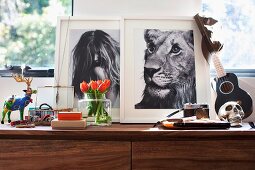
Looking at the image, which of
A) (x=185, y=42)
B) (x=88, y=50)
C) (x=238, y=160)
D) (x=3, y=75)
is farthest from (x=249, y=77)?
(x=3, y=75)

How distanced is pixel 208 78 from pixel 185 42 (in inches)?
9.1

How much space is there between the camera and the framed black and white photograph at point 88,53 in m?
1.34

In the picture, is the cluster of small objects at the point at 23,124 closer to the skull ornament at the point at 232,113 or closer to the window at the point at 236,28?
the skull ornament at the point at 232,113

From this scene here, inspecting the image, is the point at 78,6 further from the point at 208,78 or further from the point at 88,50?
the point at 208,78

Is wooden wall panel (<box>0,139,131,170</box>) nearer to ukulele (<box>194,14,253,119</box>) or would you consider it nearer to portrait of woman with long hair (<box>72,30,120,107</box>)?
portrait of woman with long hair (<box>72,30,120,107</box>)

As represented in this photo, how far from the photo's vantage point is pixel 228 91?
1324mm

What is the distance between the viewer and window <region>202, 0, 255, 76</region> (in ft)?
5.06

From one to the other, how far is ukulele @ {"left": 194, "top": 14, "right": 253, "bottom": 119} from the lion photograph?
74mm

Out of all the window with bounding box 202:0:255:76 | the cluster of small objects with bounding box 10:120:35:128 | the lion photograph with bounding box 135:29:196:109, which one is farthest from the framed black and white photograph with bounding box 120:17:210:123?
the cluster of small objects with bounding box 10:120:35:128

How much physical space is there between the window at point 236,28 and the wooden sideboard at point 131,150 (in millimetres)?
725

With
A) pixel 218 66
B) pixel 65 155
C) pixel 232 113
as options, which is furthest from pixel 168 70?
pixel 65 155

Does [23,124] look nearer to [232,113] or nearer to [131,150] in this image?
[131,150]

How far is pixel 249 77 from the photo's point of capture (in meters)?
1.45

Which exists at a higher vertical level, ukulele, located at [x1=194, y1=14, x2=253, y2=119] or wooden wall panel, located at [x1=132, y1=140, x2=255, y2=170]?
ukulele, located at [x1=194, y1=14, x2=253, y2=119]
